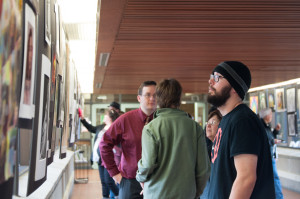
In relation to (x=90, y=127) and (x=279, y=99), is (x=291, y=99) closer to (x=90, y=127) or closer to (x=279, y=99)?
(x=279, y=99)

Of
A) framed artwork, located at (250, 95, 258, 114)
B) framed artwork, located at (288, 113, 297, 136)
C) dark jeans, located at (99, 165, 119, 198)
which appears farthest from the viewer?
framed artwork, located at (250, 95, 258, 114)

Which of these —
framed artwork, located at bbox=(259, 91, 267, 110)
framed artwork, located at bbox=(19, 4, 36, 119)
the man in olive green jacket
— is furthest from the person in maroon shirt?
framed artwork, located at bbox=(259, 91, 267, 110)

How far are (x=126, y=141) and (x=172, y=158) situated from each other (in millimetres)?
1146

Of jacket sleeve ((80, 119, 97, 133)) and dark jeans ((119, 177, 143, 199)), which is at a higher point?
jacket sleeve ((80, 119, 97, 133))

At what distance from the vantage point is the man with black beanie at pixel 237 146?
2156 millimetres

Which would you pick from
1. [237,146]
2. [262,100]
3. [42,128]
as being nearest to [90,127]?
[262,100]

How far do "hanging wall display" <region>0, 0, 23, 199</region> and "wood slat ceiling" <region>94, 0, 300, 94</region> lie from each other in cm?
212

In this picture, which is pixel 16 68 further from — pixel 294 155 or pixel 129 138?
pixel 294 155

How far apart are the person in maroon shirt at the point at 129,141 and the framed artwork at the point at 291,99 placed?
319 inches

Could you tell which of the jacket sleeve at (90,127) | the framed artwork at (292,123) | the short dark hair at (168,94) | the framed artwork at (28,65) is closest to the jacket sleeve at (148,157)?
the short dark hair at (168,94)

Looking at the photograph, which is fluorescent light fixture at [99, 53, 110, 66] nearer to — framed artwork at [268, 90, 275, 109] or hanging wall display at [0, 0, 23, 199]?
hanging wall display at [0, 0, 23, 199]

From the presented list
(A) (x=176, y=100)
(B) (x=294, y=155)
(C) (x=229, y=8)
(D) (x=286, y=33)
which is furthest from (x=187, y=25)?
(B) (x=294, y=155)

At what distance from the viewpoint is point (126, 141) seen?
3.70m

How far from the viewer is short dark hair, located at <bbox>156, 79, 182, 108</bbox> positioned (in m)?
2.76
